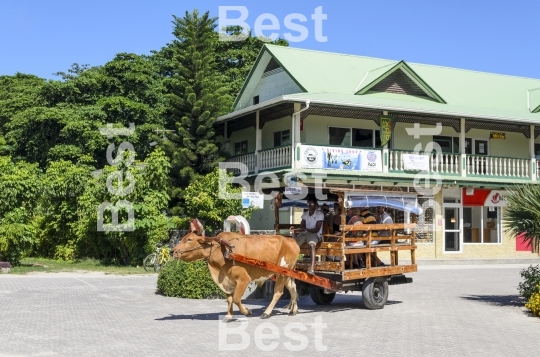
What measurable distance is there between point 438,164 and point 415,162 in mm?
1375

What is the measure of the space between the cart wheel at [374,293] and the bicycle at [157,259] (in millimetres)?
10776

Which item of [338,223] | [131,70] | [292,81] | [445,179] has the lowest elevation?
[338,223]

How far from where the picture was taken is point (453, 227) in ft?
106

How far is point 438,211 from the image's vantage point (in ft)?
104

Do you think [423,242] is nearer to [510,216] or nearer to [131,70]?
[510,216]

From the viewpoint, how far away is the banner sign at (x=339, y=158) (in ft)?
92.9

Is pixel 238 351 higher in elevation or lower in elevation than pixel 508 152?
lower

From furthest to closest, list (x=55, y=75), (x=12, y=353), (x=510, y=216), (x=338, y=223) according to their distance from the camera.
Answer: (x=55, y=75), (x=510, y=216), (x=338, y=223), (x=12, y=353)

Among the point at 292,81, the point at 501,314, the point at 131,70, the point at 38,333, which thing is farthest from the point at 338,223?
the point at 131,70

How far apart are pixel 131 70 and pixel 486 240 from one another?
72.9ft

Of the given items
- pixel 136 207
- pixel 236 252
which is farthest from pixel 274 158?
pixel 236 252

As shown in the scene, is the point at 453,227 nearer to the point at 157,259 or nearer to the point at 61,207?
the point at 157,259

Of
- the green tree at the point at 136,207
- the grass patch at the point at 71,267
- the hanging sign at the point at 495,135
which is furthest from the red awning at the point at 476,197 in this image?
the grass patch at the point at 71,267

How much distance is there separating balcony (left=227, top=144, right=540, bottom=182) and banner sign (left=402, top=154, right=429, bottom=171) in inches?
2.4
